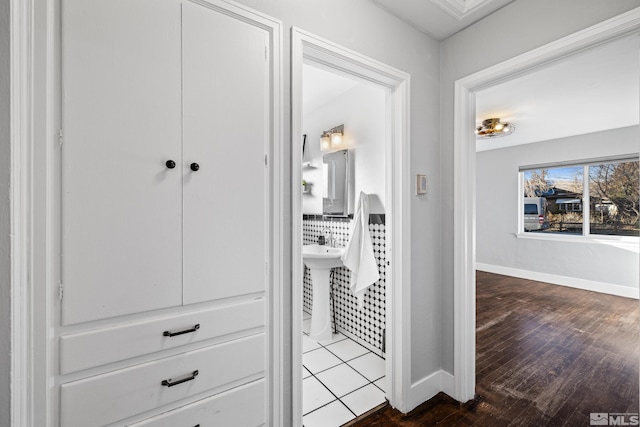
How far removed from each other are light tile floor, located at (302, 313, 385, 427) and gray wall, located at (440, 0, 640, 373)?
56 centimetres

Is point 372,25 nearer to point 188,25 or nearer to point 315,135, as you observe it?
point 188,25

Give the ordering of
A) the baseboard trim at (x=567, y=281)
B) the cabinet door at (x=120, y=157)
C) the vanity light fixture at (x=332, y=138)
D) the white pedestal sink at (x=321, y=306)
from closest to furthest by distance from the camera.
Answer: the cabinet door at (x=120, y=157), the white pedestal sink at (x=321, y=306), the vanity light fixture at (x=332, y=138), the baseboard trim at (x=567, y=281)

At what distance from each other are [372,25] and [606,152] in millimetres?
4893

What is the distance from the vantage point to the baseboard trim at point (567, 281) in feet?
14.1

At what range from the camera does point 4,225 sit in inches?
32.1

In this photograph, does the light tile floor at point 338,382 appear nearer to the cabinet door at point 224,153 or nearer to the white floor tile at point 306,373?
the white floor tile at point 306,373

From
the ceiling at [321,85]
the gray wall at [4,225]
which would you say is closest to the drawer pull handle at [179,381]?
the gray wall at [4,225]

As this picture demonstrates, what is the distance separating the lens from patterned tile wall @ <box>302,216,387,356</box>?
2494 millimetres

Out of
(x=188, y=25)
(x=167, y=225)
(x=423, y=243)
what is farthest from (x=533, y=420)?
(x=188, y=25)

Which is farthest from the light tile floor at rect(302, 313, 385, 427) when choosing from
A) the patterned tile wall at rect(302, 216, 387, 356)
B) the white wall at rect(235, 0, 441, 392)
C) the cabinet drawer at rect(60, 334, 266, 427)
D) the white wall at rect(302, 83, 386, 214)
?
the white wall at rect(302, 83, 386, 214)

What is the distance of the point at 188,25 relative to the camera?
3.65ft

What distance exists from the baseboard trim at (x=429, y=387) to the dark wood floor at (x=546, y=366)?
37mm

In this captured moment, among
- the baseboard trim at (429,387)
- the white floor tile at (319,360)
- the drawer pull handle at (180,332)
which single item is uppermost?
the drawer pull handle at (180,332)

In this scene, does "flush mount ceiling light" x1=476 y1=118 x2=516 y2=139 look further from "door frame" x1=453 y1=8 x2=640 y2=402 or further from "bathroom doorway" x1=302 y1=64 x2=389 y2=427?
"door frame" x1=453 y1=8 x2=640 y2=402
